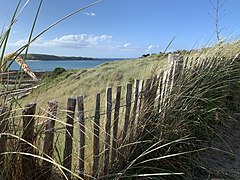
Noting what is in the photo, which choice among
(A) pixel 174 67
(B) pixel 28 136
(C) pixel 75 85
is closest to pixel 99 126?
(B) pixel 28 136

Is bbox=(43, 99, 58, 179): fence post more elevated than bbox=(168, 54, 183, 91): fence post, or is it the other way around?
bbox=(168, 54, 183, 91): fence post

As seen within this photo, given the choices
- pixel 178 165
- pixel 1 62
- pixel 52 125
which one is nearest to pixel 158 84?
pixel 178 165

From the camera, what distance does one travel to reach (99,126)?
170 centimetres

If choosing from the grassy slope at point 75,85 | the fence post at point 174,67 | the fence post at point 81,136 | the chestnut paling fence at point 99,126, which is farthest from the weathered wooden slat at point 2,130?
the fence post at point 174,67

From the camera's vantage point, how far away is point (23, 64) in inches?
40.7

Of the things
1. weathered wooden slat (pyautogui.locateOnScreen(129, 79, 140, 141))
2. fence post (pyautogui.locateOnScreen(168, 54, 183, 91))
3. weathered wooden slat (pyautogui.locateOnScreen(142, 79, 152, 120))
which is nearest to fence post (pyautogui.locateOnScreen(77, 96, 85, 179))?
weathered wooden slat (pyautogui.locateOnScreen(129, 79, 140, 141))

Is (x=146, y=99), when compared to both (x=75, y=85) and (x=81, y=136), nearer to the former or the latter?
(x=81, y=136)

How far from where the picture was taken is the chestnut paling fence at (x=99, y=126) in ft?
4.11

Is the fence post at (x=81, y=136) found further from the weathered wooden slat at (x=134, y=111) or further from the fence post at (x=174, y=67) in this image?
the fence post at (x=174, y=67)

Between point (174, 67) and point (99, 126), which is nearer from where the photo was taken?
point (99, 126)

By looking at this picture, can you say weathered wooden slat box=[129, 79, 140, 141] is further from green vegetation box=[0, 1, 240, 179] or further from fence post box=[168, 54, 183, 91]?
fence post box=[168, 54, 183, 91]

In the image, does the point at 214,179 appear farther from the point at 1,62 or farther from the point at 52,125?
the point at 1,62

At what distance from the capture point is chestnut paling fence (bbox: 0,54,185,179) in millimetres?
1252

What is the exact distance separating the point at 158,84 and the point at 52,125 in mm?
1452
